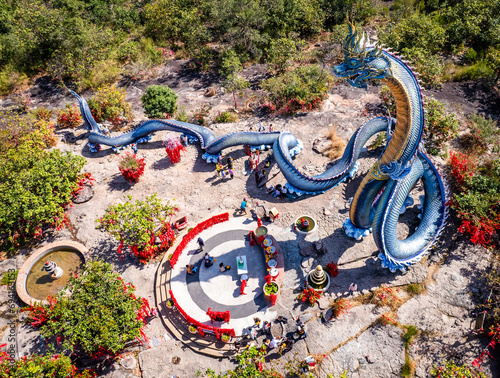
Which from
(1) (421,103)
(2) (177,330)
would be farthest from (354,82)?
(2) (177,330)

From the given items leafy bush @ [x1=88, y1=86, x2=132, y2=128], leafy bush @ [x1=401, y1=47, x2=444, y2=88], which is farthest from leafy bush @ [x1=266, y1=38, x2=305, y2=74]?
leafy bush @ [x1=88, y1=86, x2=132, y2=128]

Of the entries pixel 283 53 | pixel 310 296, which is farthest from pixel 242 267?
pixel 283 53

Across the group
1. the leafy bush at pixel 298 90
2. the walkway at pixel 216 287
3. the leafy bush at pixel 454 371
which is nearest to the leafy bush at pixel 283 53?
the leafy bush at pixel 298 90

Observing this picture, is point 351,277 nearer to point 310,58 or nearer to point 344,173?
point 344,173

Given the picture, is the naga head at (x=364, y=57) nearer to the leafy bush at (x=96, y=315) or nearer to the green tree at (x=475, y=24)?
the leafy bush at (x=96, y=315)

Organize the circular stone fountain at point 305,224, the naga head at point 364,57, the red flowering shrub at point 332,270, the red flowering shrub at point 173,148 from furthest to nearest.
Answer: the red flowering shrub at point 173,148, the circular stone fountain at point 305,224, the red flowering shrub at point 332,270, the naga head at point 364,57

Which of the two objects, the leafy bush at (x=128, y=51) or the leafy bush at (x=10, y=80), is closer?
the leafy bush at (x=10, y=80)
